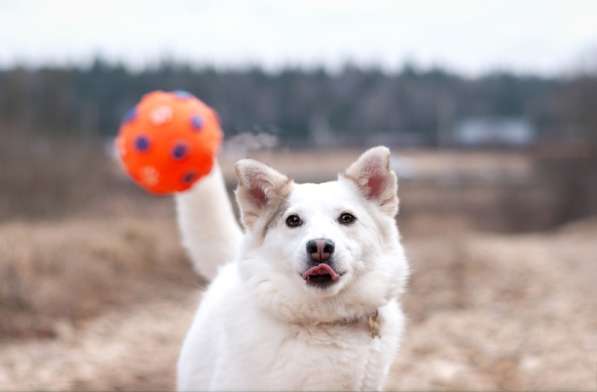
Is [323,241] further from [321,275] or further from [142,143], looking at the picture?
[142,143]

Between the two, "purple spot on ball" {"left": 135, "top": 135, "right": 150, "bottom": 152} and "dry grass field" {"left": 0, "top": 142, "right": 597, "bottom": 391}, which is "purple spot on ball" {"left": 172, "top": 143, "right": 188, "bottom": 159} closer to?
"purple spot on ball" {"left": 135, "top": 135, "right": 150, "bottom": 152}

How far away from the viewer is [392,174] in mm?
3607

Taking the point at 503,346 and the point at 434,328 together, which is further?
the point at 434,328

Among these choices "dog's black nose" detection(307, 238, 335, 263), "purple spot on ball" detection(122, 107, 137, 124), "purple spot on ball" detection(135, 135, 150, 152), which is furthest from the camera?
"purple spot on ball" detection(122, 107, 137, 124)

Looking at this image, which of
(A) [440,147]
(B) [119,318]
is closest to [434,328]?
(B) [119,318]

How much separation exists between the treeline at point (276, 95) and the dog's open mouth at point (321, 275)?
343 inches

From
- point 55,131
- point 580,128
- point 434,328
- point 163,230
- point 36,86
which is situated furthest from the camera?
point 580,128

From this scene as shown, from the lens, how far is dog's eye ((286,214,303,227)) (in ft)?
11.2

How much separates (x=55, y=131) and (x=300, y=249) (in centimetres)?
1407

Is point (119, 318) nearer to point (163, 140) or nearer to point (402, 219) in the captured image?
point (163, 140)

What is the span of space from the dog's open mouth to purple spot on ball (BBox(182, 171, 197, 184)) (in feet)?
4.55

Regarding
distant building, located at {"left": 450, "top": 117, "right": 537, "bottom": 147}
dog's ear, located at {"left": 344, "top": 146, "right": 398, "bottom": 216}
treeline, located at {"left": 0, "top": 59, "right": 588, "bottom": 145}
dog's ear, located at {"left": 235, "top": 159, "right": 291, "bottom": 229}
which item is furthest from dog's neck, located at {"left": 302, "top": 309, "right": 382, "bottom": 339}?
distant building, located at {"left": 450, "top": 117, "right": 537, "bottom": 147}

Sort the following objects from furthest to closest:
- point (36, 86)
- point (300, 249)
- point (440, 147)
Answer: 1. point (440, 147)
2. point (36, 86)
3. point (300, 249)

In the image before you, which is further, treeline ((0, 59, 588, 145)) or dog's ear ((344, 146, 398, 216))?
treeline ((0, 59, 588, 145))
